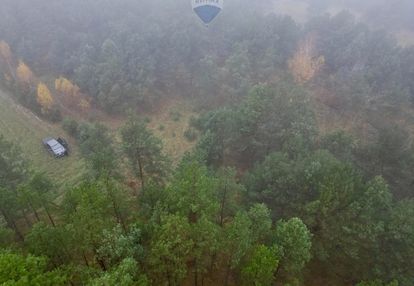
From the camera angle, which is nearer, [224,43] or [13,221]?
[13,221]

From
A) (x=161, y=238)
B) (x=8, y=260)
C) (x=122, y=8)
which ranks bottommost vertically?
(x=161, y=238)

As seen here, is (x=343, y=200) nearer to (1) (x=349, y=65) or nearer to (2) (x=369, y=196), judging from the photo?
(2) (x=369, y=196)

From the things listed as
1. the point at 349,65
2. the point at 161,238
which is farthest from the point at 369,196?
the point at 349,65

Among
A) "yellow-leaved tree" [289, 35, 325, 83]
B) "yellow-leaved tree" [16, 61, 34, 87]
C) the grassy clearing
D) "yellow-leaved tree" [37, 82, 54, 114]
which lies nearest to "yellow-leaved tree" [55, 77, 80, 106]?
"yellow-leaved tree" [37, 82, 54, 114]

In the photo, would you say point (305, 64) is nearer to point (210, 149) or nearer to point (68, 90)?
point (210, 149)

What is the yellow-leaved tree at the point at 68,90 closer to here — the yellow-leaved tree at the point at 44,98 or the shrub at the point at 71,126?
the yellow-leaved tree at the point at 44,98

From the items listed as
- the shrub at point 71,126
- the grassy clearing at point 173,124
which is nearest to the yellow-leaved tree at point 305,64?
the grassy clearing at point 173,124

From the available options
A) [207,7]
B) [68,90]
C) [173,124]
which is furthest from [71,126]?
[207,7]
